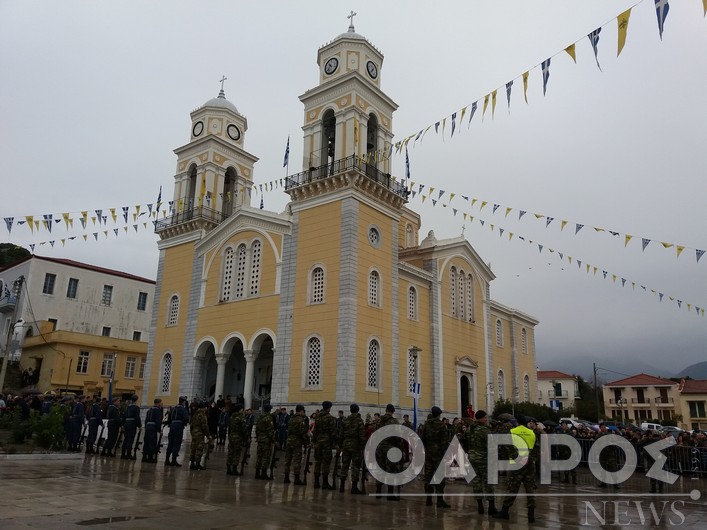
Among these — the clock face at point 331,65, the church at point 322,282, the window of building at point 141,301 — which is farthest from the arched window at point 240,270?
the window of building at point 141,301

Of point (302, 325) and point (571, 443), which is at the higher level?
point (302, 325)

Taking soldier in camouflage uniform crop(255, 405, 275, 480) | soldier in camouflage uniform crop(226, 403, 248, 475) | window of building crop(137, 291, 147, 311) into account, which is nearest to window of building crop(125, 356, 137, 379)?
window of building crop(137, 291, 147, 311)

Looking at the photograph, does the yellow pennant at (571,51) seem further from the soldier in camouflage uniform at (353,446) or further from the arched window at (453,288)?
the arched window at (453,288)

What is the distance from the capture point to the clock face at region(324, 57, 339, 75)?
28469 mm

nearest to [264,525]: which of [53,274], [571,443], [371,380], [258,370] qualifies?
[571,443]

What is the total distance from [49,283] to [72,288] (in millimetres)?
1667

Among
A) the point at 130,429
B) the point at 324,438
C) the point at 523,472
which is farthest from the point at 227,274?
the point at 523,472

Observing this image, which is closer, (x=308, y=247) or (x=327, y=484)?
(x=327, y=484)

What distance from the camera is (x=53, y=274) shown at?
39406 millimetres

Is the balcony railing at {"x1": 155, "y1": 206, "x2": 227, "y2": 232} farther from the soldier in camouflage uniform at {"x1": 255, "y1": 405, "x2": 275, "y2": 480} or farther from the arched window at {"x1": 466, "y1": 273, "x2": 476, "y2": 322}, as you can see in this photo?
the soldier in camouflage uniform at {"x1": 255, "y1": 405, "x2": 275, "y2": 480}

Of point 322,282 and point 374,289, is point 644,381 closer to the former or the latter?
point 374,289

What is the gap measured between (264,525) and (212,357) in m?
23.9

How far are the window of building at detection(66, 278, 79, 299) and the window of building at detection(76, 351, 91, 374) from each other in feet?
→ 17.8

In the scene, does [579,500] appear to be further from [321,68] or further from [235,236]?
[321,68]
